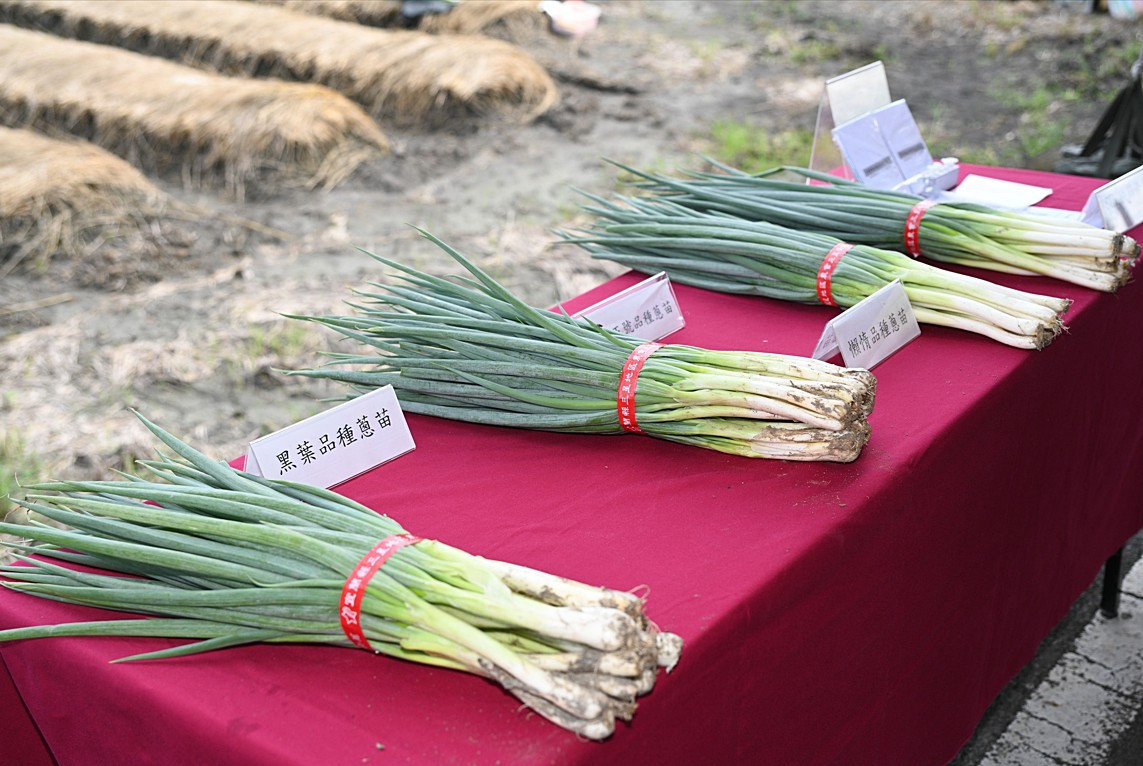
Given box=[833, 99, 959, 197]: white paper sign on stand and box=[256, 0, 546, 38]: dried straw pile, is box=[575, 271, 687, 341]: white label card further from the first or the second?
box=[256, 0, 546, 38]: dried straw pile

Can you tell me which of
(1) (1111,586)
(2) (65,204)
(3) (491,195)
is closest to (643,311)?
(1) (1111,586)

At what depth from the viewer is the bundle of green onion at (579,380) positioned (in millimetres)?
1438

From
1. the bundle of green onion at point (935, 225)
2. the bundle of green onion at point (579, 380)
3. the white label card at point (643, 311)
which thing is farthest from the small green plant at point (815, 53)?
the bundle of green onion at point (579, 380)

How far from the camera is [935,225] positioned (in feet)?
6.72

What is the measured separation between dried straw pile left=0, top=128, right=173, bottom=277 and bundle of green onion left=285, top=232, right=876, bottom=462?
3.16m

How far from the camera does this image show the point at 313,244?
175 inches

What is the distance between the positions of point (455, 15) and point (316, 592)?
6.38 meters

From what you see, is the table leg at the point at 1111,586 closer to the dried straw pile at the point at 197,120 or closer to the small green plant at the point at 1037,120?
the small green plant at the point at 1037,120

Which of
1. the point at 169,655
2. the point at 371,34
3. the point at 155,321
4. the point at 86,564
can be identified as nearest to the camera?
the point at 169,655

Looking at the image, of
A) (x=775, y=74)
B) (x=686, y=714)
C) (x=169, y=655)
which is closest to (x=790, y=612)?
(x=686, y=714)

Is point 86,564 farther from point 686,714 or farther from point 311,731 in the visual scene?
point 686,714

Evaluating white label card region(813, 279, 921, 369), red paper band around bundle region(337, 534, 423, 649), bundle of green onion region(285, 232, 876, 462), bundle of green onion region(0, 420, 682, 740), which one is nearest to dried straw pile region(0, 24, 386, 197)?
bundle of green onion region(285, 232, 876, 462)

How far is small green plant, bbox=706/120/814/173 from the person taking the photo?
514 cm

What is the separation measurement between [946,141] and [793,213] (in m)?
3.72
